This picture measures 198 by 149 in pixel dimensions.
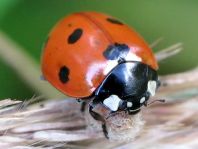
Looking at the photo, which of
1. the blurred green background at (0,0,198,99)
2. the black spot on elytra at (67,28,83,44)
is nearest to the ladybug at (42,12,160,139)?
the black spot on elytra at (67,28,83,44)

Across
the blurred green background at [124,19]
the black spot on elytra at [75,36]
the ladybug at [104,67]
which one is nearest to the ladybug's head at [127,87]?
the ladybug at [104,67]

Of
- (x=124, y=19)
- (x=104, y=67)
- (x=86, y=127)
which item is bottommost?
(x=86, y=127)

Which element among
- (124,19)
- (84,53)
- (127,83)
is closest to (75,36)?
(84,53)

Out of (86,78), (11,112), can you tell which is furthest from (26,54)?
(11,112)

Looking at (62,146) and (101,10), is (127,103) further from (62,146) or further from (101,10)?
(101,10)

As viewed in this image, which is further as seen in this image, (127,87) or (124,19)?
(124,19)

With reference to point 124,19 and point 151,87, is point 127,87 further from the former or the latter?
point 124,19


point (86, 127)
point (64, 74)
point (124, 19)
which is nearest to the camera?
point (86, 127)
